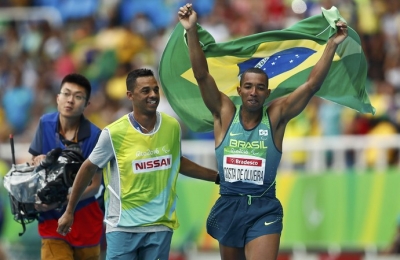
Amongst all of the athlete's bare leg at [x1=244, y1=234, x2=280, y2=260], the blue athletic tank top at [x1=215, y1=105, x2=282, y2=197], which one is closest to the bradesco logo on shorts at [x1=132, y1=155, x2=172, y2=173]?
the blue athletic tank top at [x1=215, y1=105, x2=282, y2=197]

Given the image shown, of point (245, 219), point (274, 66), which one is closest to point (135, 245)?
point (245, 219)

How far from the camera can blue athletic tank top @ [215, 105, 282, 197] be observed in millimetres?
10109

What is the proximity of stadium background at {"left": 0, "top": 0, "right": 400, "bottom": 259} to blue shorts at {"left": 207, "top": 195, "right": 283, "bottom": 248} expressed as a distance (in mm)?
7292

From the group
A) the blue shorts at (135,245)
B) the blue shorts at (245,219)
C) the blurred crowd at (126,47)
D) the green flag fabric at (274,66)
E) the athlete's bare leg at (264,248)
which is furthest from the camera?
the blurred crowd at (126,47)

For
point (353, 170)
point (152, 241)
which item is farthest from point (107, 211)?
point (353, 170)

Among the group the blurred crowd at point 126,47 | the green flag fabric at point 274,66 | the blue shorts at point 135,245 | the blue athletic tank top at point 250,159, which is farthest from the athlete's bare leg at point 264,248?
the blurred crowd at point 126,47

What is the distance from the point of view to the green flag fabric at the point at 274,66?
1112 centimetres

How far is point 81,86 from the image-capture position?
11094mm

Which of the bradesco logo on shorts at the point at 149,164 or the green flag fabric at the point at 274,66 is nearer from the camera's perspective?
the bradesco logo on shorts at the point at 149,164

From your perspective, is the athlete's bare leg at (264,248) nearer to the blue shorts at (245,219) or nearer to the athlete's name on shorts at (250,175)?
the blue shorts at (245,219)

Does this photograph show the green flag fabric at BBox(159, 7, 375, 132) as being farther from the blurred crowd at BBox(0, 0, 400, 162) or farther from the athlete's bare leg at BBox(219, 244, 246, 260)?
the blurred crowd at BBox(0, 0, 400, 162)

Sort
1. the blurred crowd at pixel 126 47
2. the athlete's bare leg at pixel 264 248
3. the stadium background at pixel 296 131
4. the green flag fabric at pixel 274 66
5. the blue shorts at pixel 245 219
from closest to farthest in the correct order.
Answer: the athlete's bare leg at pixel 264 248 → the blue shorts at pixel 245 219 → the green flag fabric at pixel 274 66 → the stadium background at pixel 296 131 → the blurred crowd at pixel 126 47

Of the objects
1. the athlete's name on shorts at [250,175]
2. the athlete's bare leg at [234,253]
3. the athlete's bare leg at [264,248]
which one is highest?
the athlete's name on shorts at [250,175]

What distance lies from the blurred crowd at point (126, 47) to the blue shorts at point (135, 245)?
8.03 m
